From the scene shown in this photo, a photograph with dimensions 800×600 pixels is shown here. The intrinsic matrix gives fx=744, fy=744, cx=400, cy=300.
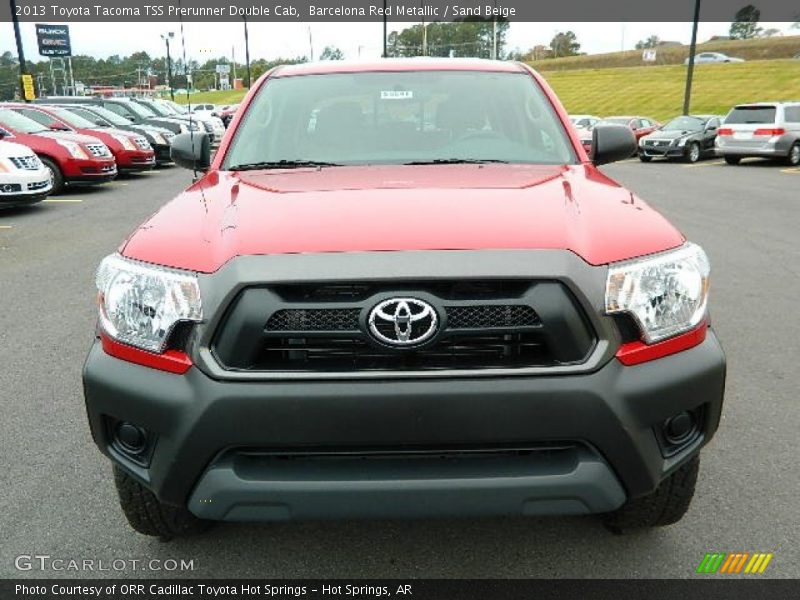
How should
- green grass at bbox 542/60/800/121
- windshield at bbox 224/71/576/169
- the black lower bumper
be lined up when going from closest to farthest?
the black lower bumper
windshield at bbox 224/71/576/169
green grass at bbox 542/60/800/121

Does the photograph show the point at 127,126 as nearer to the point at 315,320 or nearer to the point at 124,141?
the point at 124,141

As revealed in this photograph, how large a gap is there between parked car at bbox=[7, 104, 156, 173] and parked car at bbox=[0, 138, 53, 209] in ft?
14.3

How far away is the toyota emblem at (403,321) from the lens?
6.61 feet

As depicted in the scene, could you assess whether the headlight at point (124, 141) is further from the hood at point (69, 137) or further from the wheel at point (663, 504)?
the wheel at point (663, 504)

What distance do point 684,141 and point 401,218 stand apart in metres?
22.2

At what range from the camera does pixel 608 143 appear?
3.68 meters

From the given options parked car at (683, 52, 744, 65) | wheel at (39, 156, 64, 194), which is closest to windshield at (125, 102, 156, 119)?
wheel at (39, 156, 64, 194)

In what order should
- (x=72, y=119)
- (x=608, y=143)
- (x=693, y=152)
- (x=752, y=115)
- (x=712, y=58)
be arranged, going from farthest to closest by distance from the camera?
(x=712, y=58), (x=693, y=152), (x=752, y=115), (x=72, y=119), (x=608, y=143)

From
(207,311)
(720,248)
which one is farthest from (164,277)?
(720,248)

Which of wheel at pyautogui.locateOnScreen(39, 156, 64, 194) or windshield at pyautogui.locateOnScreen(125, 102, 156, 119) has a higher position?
windshield at pyautogui.locateOnScreen(125, 102, 156, 119)

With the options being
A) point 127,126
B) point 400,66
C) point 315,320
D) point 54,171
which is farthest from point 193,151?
point 127,126

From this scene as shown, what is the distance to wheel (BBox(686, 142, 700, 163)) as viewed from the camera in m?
22.5

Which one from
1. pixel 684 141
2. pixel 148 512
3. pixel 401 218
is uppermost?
pixel 401 218

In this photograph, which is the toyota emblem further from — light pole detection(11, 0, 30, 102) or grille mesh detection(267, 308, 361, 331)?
light pole detection(11, 0, 30, 102)
